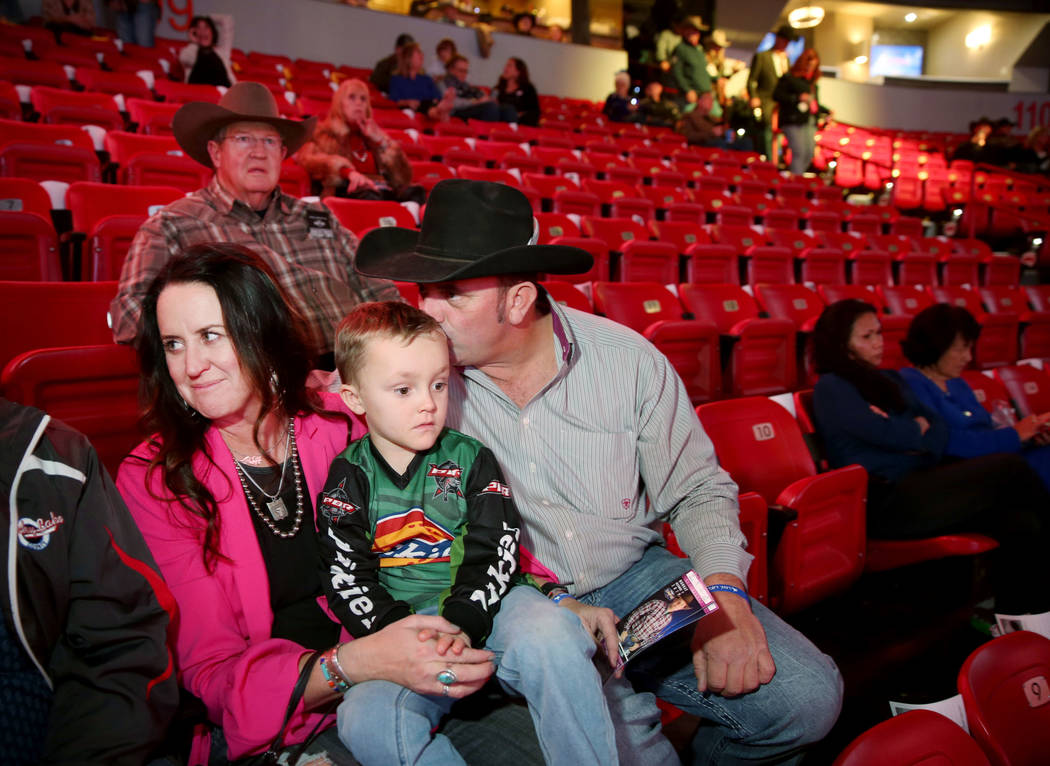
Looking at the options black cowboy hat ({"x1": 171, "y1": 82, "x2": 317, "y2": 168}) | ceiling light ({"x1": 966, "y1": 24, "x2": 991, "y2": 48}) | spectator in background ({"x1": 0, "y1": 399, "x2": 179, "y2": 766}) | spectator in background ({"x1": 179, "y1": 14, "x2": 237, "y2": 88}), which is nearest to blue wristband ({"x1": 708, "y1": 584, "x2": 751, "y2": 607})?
spectator in background ({"x1": 0, "y1": 399, "x2": 179, "y2": 766})

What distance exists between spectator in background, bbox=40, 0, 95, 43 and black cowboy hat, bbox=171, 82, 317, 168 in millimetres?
6622

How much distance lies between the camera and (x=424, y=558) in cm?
130

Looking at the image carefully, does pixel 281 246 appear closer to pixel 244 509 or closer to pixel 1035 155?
pixel 244 509

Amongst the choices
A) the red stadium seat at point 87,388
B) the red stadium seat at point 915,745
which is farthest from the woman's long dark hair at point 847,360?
the red stadium seat at point 87,388

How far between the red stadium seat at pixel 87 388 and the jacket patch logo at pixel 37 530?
2.42 feet

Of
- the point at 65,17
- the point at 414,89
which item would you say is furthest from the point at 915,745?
the point at 65,17

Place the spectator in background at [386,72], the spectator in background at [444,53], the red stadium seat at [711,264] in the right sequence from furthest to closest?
the spectator in background at [444,53] → the spectator in background at [386,72] → the red stadium seat at [711,264]

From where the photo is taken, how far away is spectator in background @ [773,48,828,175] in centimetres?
1027

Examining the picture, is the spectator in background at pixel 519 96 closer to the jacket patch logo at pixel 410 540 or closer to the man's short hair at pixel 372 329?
the man's short hair at pixel 372 329

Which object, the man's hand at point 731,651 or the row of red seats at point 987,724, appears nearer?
the row of red seats at point 987,724

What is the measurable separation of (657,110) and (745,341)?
8.97 metres

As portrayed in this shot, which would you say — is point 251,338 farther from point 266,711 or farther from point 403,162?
point 403,162

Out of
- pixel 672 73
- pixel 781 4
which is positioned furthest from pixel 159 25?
pixel 781 4

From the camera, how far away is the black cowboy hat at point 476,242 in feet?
4.66
